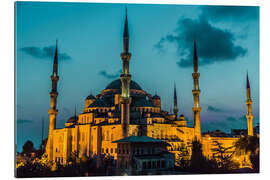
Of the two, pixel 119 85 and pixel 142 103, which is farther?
pixel 119 85

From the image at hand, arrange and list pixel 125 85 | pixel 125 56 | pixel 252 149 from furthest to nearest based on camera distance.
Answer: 1. pixel 125 85
2. pixel 125 56
3. pixel 252 149

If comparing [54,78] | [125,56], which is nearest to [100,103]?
[54,78]

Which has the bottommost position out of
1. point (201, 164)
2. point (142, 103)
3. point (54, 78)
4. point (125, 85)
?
point (201, 164)

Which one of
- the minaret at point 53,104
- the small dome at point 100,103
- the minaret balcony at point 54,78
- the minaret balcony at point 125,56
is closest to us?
the minaret balcony at point 125,56

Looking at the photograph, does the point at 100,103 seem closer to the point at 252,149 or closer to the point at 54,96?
the point at 54,96

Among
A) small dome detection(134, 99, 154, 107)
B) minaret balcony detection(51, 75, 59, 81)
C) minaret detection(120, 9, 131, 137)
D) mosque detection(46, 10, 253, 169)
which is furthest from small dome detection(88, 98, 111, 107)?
minaret detection(120, 9, 131, 137)

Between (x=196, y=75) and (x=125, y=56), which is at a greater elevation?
(x=125, y=56)

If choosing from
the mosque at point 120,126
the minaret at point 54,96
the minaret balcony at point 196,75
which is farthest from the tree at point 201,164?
the minaret at point 54,96

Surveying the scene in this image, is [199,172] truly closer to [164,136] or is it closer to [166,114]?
[164,136]

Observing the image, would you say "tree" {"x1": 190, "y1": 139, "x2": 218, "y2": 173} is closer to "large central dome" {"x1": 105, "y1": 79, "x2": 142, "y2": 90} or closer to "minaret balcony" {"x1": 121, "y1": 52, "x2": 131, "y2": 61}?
"minaret balcony" {"x1": 121, "y1": 52, "x2": 131, "y2": 61}

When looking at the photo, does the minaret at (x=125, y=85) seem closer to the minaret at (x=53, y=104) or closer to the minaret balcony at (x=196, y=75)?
the minaret at (x=53, y=104)
